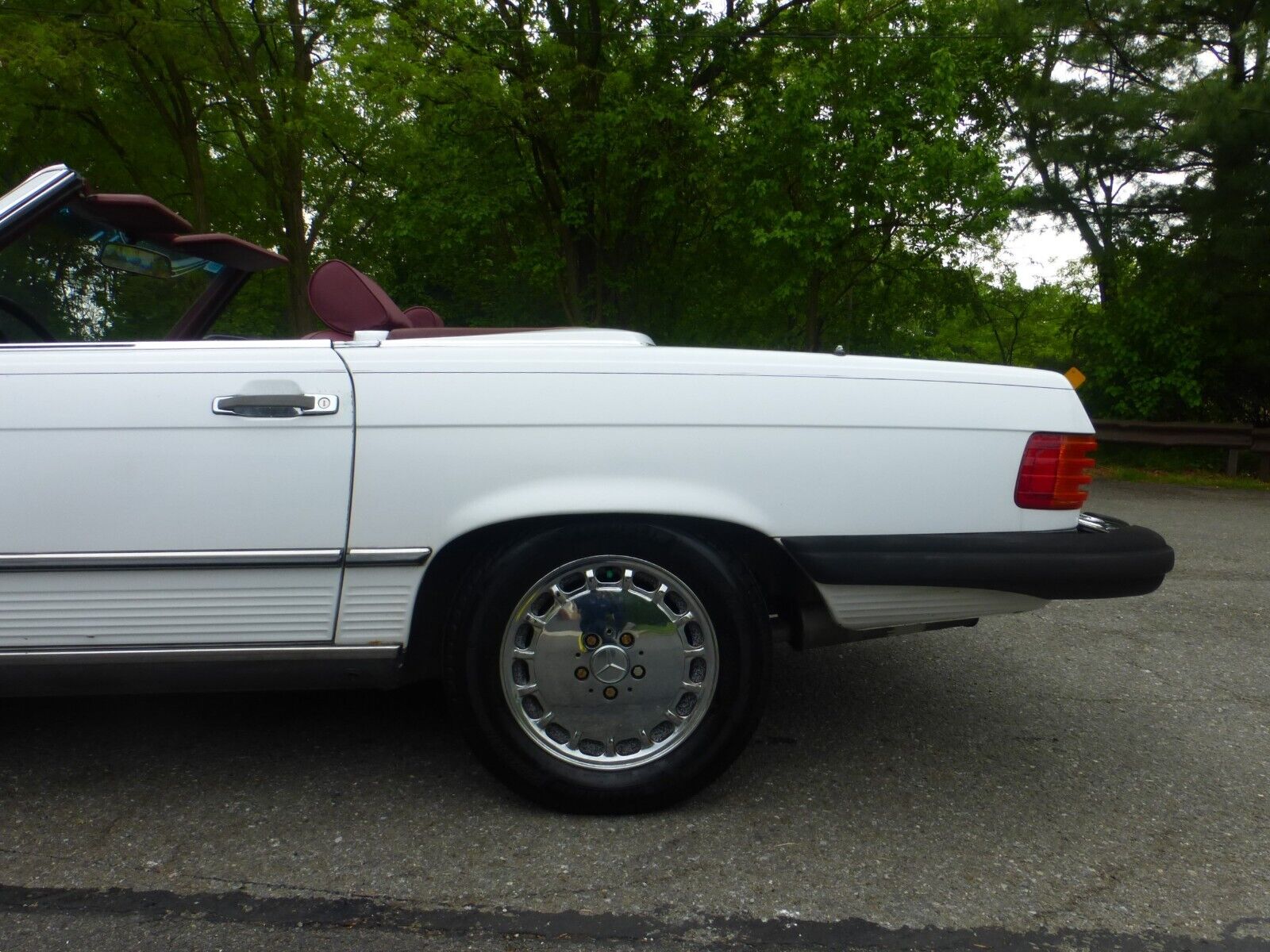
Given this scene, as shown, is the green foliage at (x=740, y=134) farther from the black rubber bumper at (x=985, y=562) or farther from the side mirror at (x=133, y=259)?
the black rubber bumper at (x=985, y=562)

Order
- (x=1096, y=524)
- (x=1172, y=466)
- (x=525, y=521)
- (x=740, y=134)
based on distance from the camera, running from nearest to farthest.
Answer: (x=525, y=521)
(x=1096, y=524)
(x=1172, y=466)
(x=740, y=134)

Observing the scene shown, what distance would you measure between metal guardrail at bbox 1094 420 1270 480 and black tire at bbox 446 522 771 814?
47.5 feet

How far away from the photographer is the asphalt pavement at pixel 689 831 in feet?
7.30

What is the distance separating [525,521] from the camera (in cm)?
266

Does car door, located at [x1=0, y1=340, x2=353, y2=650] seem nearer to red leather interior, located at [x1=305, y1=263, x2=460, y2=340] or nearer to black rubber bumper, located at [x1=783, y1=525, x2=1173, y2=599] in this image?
red leather interior, located at [x1=305, y1=263, x2=460, y2=340]

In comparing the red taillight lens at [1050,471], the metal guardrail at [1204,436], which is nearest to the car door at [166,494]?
the red taillight lens at [1050,471]

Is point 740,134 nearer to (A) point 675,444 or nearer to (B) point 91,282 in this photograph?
(B) point 91,282

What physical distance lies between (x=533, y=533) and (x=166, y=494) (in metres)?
0.87

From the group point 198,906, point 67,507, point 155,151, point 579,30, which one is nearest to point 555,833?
point 198,906

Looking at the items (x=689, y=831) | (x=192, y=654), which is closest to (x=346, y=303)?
(x=192, y=654)

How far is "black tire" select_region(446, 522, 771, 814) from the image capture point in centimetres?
262

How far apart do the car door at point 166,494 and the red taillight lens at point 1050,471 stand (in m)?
1.71

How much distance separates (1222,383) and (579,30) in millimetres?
11072

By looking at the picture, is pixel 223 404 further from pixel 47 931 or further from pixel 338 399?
pixel 47 931
